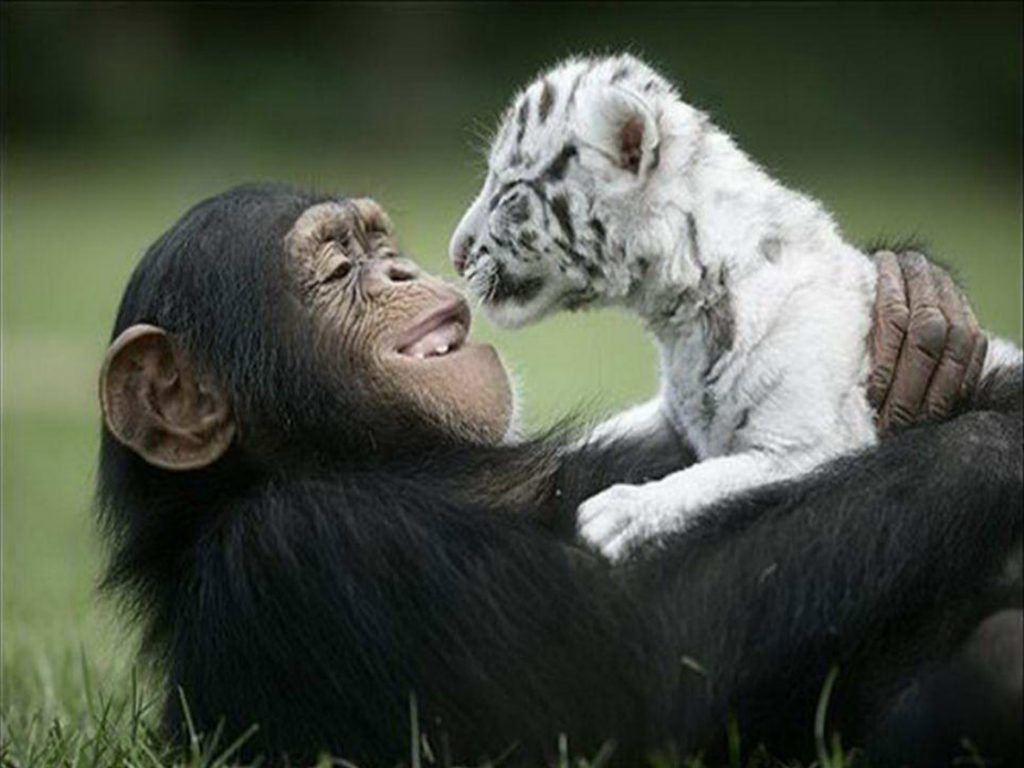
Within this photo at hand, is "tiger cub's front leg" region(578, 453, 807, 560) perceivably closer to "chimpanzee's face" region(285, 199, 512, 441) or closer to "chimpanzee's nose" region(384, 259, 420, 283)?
"chimpanzee's face" region(285, 199, 512, 441)

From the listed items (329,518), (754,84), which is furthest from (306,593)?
(754,84)

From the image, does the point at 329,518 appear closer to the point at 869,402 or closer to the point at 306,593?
the point at 306,593

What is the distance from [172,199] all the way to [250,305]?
55.1ft

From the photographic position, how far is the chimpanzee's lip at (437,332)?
4.84m

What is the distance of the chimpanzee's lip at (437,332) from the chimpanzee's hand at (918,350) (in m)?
0.89

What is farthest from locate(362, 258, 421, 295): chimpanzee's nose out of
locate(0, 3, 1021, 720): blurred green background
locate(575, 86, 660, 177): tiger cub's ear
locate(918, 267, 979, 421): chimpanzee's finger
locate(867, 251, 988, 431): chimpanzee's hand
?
locate(0, 3, 1021, 720): blurred green background

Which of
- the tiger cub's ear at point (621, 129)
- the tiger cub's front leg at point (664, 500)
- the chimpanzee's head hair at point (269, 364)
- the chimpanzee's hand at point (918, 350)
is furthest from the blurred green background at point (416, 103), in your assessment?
the tiger cub's front leg at point (664, 500)

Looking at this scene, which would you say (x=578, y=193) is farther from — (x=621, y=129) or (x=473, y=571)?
(x=473, y=571)

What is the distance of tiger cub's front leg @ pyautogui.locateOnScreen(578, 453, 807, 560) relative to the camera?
165 inches

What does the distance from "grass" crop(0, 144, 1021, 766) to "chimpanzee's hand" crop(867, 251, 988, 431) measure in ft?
2.56

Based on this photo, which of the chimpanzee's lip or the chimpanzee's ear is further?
the chimpanzee's lip

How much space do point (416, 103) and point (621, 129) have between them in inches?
824

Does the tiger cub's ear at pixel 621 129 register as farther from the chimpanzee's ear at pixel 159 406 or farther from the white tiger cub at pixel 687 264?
the chimpanzee's ear at pixel 159 406

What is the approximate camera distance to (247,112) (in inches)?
1009
